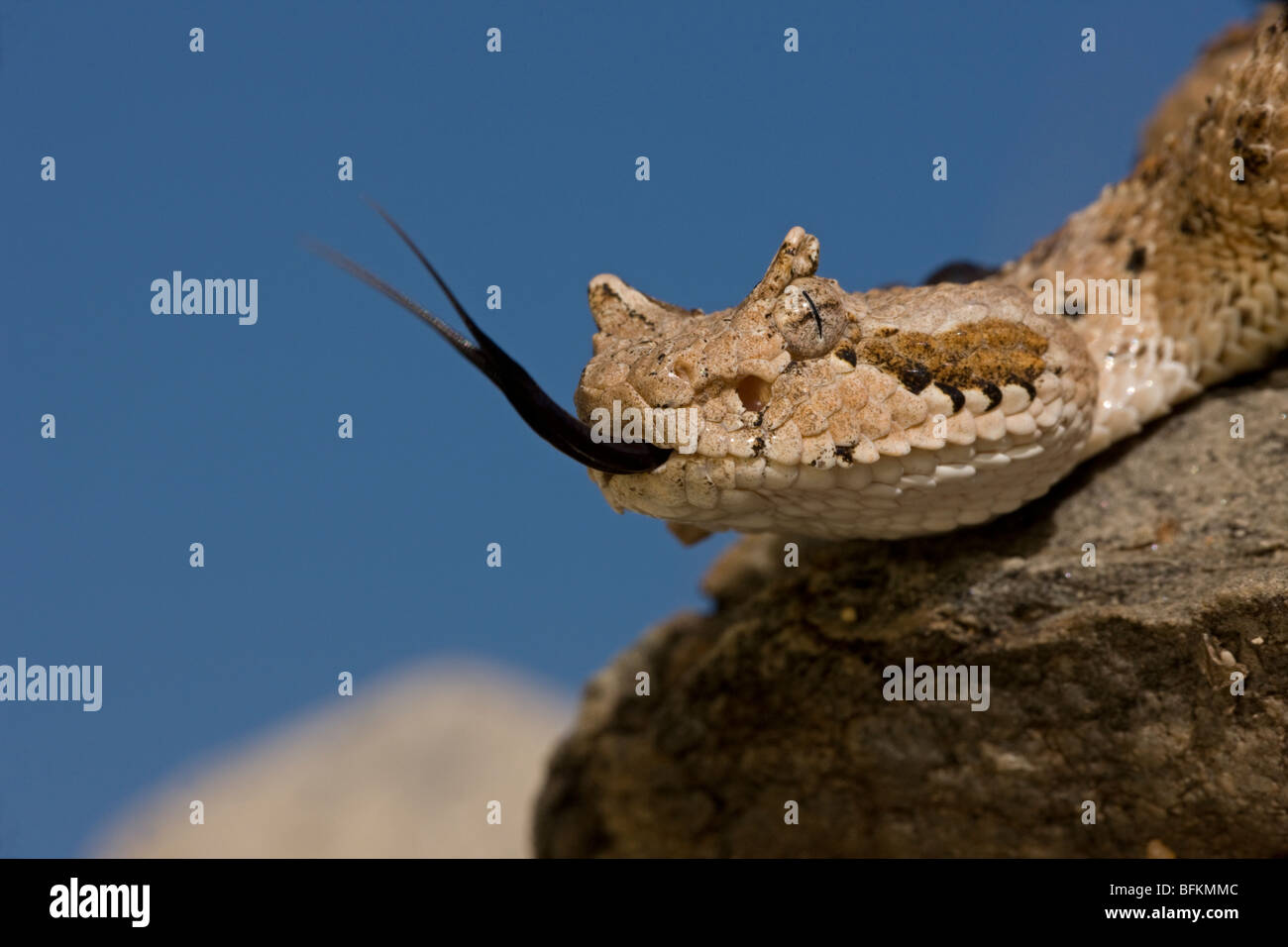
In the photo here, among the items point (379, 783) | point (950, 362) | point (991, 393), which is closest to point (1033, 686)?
point (991, 393)

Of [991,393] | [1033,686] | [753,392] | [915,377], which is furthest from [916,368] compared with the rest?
[1033,686]

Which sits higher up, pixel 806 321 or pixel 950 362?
pixel 806 321

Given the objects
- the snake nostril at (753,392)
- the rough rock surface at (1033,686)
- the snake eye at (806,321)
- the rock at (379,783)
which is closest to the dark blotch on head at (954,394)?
the snake eye at (806,321)

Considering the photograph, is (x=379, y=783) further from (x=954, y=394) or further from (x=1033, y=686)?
(x=954, y=394)

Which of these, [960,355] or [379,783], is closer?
[960,355]

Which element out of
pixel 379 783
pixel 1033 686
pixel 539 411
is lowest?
pixel 379 783

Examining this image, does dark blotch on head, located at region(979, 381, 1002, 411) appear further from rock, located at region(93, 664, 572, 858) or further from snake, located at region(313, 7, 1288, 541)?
rock, located at region(93, 664, 572, 858)

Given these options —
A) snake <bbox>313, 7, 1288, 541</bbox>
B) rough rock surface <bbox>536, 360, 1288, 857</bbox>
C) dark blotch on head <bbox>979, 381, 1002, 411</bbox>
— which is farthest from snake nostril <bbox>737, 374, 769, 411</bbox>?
rough rock surface <bbox>536, 360, 1288, 857</bbox>
